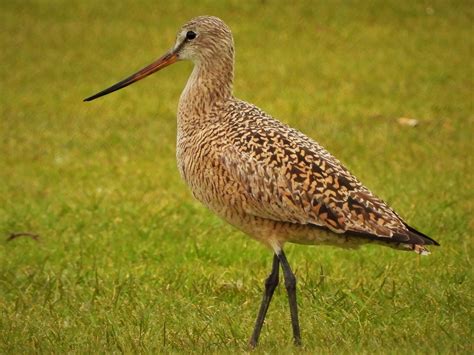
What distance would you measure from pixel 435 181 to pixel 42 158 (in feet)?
15.4

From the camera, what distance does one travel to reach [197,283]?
7.75 m

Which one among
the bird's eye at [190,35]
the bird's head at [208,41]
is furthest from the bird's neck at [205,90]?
the bird's eye at [190,35]

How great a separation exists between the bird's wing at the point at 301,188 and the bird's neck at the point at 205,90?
0.58 metres

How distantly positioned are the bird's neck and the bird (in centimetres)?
12

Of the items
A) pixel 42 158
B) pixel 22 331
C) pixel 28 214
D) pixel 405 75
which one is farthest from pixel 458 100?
pixel 22 331

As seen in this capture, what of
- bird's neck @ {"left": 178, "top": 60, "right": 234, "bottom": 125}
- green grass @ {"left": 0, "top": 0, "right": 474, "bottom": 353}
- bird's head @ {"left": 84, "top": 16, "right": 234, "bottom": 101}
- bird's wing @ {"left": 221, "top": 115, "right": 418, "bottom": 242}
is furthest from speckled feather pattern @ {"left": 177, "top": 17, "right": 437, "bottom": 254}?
green grass @ {"left": 0, "top": 0, "right": 474, "bottom": 353}

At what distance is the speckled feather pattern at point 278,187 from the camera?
5.95 m


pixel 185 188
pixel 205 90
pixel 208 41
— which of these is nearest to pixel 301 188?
pixel 205 90

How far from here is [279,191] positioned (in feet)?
20.0

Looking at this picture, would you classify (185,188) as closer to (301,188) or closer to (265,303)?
(265,303)

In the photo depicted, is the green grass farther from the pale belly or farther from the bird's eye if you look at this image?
the bird's eye

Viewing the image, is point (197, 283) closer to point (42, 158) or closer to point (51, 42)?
point (42, 158)

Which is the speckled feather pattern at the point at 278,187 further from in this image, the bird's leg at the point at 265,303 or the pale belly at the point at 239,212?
the bird's leg at the point at 265,303

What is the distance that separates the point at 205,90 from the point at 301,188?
3.85 ft
